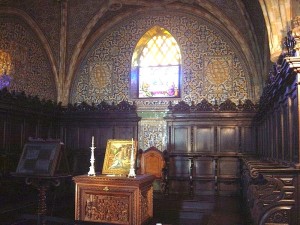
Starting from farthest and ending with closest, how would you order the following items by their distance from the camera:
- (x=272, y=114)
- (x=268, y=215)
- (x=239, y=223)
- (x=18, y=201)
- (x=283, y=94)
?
(x=18, y=201), (x=272, y=114), (x=239, y=223), (x=283, y=94), (x=268, y=215)

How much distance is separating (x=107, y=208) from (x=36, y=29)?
7928 mm

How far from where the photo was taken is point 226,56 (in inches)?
493

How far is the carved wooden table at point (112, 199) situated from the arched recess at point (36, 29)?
7.13 m

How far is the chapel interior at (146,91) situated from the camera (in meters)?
10.6

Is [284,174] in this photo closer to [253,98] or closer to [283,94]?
[283,94]

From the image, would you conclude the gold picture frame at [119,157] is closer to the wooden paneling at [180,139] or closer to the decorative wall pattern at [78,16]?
the wooden paneling at [180,139]

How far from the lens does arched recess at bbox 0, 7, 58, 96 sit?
12.0m

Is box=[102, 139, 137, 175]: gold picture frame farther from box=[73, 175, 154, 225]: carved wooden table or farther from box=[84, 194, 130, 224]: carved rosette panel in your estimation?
box=[84, 194, 130, 224]: carved rosette panel

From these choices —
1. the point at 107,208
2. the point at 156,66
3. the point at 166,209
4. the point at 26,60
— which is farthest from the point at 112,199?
the point at 26,60

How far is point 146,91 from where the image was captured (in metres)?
13.2

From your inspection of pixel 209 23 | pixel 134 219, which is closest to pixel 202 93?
pixel 209 23

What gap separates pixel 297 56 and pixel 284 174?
1563 mm

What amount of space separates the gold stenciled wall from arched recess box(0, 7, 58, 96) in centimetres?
105

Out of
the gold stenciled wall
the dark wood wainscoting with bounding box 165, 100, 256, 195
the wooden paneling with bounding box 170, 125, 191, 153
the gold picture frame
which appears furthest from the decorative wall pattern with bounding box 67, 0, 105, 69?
the gold picture frame
